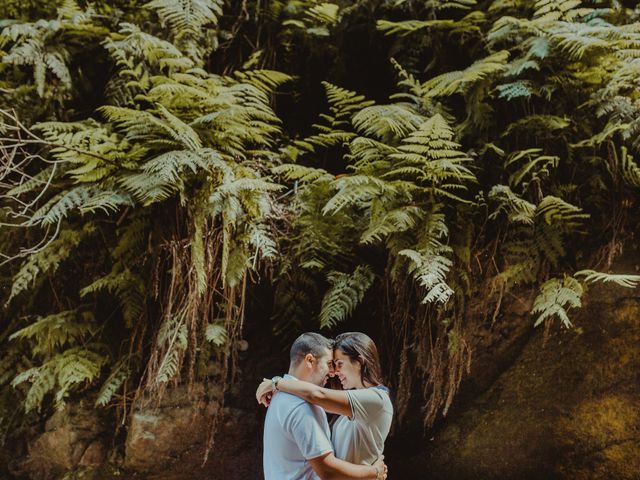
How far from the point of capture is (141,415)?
3631mm

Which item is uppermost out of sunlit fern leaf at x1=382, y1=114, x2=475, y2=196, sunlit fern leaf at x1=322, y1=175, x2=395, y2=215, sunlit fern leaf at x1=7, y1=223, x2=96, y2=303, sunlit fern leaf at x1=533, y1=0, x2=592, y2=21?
sunlit fern leaf at x1=533, y1=0, x2=592, y2=21

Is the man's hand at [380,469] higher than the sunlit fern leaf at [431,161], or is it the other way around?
the sunlit fern leaf at [431,161]

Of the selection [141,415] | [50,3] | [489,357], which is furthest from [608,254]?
[50,3]

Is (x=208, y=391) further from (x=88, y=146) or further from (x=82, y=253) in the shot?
(x=88, y=146)

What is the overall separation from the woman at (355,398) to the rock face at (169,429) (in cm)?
140

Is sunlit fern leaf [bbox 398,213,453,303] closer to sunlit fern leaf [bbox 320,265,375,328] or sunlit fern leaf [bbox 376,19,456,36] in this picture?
sunlit fern leaf [bbox 320,265,375,328]

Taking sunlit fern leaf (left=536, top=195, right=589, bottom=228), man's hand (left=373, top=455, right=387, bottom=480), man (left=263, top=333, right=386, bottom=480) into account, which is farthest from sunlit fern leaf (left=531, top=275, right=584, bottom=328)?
man (left=263, top=333, right=386, bottom=480)

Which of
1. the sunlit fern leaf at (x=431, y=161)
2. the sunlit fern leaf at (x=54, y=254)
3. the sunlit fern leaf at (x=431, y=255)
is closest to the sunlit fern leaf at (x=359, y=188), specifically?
the sunlit fern leaf at (x=431, y=161)

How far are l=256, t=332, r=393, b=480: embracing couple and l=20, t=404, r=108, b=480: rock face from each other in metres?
2.00

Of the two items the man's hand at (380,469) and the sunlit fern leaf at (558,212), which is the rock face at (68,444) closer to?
the man's hand at (380,469)

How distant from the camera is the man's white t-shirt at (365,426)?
2.29m

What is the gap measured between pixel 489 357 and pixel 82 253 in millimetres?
3261

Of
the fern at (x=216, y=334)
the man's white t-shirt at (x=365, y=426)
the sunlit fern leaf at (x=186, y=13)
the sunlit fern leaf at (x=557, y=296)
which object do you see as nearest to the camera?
the man's white t-shirt at (x=365, y=426)

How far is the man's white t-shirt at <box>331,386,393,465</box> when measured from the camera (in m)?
2.29
